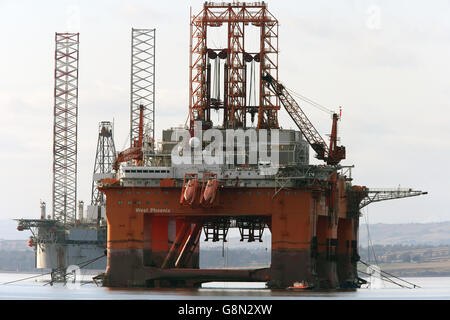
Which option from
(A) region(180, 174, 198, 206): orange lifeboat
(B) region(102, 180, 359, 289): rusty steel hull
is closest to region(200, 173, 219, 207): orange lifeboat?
(A) region(180, 174, 198, 206): orange lifeboat

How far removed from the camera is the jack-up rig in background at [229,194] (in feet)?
253

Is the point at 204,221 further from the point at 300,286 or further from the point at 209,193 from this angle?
the point at 300,286

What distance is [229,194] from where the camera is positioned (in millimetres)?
77438

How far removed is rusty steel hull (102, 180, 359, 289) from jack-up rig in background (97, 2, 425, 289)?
0.20 ft

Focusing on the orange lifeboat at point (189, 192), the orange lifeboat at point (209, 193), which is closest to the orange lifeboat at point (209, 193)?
the orange lifeboat at point (209, 193)

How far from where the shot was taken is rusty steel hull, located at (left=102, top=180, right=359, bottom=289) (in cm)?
7706

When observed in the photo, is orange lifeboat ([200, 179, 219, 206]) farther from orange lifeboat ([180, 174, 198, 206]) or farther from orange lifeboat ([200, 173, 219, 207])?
orange lifeboat ([180, 174, 198, 206])

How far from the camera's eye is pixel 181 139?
269ft

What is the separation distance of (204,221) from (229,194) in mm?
5162

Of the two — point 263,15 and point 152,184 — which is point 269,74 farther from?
point 152,184

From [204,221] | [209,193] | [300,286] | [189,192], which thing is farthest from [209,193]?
[300,286]
